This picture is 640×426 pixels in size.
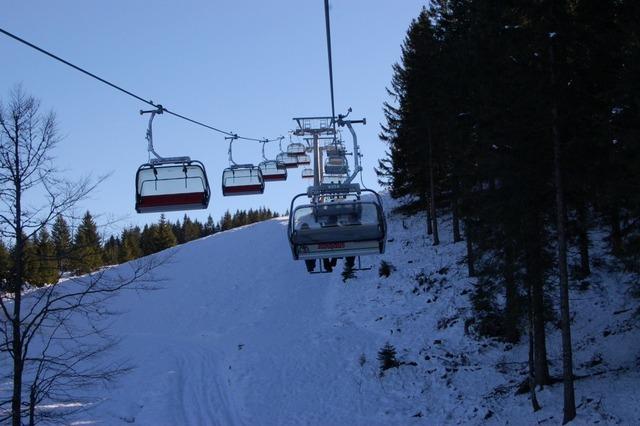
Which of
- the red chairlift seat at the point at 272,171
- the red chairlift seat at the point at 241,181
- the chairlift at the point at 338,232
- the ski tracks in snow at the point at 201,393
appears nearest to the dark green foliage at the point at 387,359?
the ski tracks in snow at the point at 201,393

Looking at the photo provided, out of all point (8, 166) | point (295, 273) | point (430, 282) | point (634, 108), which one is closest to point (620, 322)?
point (634, 108)

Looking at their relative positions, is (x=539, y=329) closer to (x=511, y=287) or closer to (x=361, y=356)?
(x=511, y=287)

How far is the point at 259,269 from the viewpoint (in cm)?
4481

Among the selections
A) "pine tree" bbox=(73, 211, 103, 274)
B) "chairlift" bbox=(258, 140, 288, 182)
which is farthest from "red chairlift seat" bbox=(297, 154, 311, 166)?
"pine tree" bbox=(73, 211, 103, 274)

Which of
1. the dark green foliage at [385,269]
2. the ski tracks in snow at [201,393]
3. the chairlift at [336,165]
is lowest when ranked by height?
the ski tracks in snow at [201,393]

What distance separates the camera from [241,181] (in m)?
Answer: 16.9

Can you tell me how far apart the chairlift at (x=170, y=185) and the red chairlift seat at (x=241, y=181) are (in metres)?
5.32

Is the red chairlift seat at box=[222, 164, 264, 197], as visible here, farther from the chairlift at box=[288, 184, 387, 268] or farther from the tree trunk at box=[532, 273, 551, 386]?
the tree trunk at box=[532, 273, 551, 386]

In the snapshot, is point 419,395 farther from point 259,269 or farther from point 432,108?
point 259,269

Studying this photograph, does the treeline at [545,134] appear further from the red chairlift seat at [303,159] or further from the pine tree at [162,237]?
the pine tree at [162,237]

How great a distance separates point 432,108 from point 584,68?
1348 centimetres

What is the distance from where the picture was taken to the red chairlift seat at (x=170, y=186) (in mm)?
11305

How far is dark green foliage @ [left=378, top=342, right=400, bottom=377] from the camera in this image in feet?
70.6

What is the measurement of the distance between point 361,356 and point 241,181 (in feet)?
32.6
